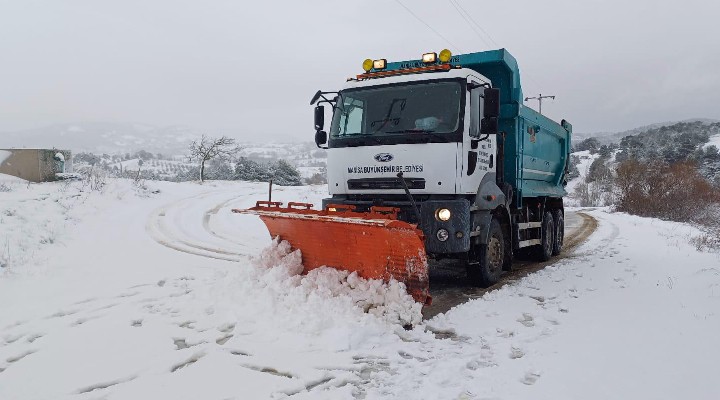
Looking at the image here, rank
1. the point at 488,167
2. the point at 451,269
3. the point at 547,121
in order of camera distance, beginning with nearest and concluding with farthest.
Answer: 1. the point at 488,167
2. the point at 451,269
3. the point at 547,121

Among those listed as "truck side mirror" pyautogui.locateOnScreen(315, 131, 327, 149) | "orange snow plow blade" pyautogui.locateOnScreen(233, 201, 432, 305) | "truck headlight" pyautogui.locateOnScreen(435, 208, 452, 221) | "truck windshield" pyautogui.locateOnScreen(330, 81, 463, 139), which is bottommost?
"orange snow plow blade" pyautogui.locateOnScreen(233, 201, 432, 305)

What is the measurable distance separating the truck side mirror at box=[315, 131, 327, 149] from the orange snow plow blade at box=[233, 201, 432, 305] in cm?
148

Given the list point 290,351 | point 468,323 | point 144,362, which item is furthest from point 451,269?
point 144,362

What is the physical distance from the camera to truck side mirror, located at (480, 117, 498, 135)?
5.84 meters

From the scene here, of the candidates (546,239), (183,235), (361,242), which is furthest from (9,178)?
(546,239)

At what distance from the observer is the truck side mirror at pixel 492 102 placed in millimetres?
5699

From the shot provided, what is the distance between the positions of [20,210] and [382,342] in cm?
1033

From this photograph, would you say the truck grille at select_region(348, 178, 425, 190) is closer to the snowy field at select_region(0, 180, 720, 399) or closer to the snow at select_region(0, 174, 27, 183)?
the snowy field at select_region(0, 180, 720, 399)

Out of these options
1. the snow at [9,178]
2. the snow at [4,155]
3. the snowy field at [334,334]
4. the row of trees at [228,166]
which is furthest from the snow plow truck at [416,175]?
the row of trees at [228,166]

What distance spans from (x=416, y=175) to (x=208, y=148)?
34451 mm

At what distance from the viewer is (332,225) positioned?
5.20m

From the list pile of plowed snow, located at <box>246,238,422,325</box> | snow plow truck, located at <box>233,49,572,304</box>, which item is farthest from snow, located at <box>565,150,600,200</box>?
pile of plowed snow, located at <box>246,238,422,325</box>

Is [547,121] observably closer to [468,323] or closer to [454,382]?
[468,323]

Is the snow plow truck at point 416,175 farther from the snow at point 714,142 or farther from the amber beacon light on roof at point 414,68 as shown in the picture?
the snow at point 714,142
